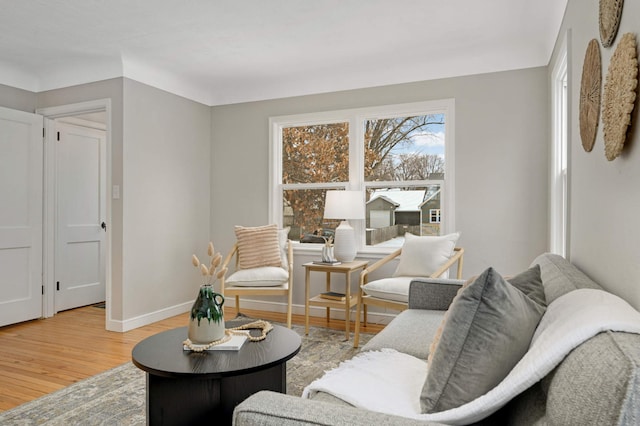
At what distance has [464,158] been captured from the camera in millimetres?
3973

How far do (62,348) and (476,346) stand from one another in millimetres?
3448

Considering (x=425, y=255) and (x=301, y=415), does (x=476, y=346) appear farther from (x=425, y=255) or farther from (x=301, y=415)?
(x=425, y=255)

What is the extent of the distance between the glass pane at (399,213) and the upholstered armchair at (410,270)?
1.35ft

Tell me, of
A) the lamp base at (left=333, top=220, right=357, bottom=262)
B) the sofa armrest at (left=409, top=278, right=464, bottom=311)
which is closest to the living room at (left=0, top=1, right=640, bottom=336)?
the lamp base at (left=333, top=220, right=357, bottom=262)

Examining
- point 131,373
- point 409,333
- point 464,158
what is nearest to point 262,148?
point 464,158

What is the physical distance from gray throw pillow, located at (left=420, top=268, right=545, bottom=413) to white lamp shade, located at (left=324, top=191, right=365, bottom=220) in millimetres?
2924

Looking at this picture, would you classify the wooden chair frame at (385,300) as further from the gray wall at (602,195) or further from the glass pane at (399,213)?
the gray wall at (602,195)

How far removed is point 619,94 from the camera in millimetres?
1402

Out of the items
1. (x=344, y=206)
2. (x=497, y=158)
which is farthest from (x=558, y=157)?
(x=344, y=206)

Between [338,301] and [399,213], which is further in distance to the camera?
[399,213]

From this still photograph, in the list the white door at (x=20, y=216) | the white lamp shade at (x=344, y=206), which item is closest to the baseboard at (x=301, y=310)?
the white lamp shade at (x=344, y=206)

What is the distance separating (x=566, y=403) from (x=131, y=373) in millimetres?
2776

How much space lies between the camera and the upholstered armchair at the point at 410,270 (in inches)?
132

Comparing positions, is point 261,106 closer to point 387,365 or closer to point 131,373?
point 131,373
